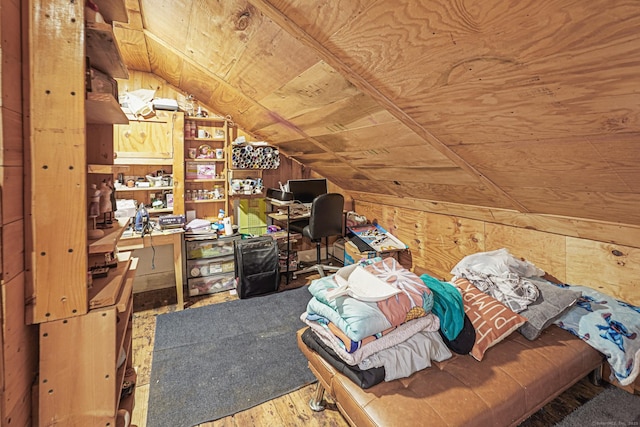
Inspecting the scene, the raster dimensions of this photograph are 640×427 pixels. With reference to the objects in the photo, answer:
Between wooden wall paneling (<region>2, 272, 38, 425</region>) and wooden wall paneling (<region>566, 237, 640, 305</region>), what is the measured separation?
2808 mm

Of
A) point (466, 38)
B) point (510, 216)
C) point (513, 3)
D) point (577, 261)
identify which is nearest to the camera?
point (513, 3)

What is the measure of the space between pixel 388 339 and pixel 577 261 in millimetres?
1558

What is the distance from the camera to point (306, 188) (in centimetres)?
368

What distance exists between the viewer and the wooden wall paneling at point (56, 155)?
2.82 ft

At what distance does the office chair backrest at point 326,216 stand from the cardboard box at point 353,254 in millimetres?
213

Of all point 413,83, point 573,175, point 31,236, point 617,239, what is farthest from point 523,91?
point 31,236

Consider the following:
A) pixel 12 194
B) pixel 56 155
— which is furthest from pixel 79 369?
pixel 56 155

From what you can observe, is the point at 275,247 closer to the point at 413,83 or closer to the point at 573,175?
the point at 413,83

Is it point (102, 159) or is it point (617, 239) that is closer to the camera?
point (102, 159)

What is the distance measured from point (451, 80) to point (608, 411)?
1.93 meters

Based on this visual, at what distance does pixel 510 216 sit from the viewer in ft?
7.49

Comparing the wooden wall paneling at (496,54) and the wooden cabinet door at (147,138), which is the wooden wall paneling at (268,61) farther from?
the wooden cabinet door at (147,138)

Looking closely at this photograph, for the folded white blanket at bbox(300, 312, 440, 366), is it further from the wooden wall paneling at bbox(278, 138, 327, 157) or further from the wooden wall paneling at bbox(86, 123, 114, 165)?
the wooden wall paneling at bbox(278, 138, 327, 157)

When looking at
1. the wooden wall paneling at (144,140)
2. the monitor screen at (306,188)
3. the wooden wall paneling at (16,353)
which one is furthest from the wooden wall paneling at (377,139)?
the wooden wall paneling at (16,353)
